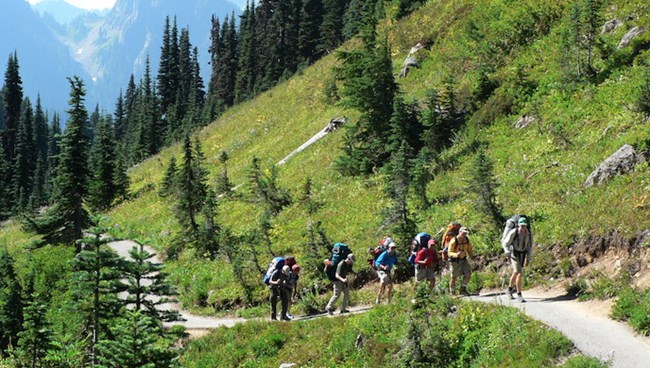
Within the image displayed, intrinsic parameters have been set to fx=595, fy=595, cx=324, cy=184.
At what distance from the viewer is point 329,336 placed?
1483cm

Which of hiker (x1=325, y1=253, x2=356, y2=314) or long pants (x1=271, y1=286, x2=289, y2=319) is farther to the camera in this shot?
long pants (x1=271, y1=286, x2=289, y2=319)

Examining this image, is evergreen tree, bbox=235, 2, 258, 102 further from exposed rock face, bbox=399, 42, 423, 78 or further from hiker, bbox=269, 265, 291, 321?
hiker, bbox=269, 265, 291, 321

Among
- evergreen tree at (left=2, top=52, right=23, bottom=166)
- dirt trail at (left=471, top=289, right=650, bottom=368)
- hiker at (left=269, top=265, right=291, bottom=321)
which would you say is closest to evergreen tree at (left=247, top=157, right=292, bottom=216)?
hiker at (left=269, top=265, right=291, bottom=321)

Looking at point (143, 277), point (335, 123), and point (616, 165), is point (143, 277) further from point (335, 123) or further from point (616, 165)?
point (335, 123)

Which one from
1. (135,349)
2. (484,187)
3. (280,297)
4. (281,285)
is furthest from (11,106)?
(135,349)

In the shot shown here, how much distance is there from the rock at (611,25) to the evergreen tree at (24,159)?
279 ft

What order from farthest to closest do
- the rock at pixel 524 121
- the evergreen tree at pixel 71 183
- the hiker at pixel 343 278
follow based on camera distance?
the evergreen tree at pixel 71 183
the rock at pixel 524 121
the hiker at pixel 343 278

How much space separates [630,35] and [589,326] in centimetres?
1834

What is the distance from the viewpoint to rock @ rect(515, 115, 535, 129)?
23984 mm

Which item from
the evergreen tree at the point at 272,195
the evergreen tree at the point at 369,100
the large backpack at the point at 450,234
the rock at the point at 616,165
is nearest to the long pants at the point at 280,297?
the large backpack at the point at 450,234

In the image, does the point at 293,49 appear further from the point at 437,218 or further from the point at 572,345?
the point at 572,345

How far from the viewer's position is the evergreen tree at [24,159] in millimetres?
94062

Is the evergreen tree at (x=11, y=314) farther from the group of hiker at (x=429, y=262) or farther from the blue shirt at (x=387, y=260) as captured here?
the blue shirt at (x=387, y=260)

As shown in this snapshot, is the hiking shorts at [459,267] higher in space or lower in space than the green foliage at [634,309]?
higher
